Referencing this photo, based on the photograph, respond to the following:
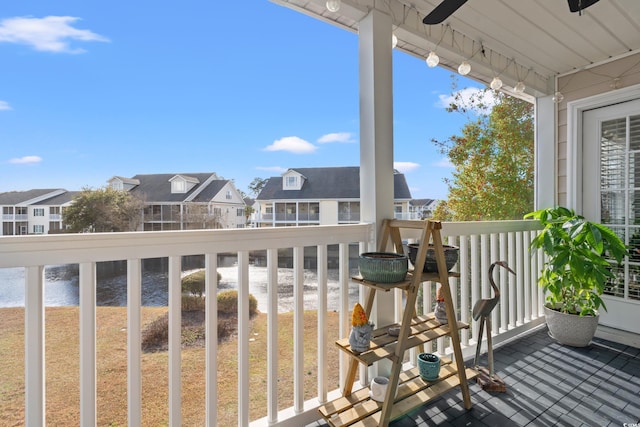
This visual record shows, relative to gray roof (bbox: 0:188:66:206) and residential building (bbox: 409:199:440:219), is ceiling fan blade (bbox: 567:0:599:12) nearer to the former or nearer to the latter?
residential building (bbox: 409:199:440:219)

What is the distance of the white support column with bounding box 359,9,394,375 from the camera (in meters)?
1.85

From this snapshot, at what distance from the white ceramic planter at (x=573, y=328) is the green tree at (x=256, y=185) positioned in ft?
8.31

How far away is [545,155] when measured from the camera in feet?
10.2

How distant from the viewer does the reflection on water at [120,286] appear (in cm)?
112

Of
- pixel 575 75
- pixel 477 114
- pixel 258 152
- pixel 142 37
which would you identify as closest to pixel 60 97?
pixel 142 37

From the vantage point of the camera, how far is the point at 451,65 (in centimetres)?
261

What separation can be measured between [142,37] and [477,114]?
4.42 meters

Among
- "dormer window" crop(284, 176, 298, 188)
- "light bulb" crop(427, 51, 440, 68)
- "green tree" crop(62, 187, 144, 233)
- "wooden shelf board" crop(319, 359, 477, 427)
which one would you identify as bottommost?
"wooden shelf board" crop(319, 359, 477, 427)

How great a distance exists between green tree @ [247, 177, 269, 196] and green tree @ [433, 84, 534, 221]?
10.3ft

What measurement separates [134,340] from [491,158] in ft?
15.1

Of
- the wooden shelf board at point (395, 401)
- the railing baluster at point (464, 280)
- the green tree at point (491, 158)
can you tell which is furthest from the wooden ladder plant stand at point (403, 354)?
the green tree at point (491, 158)

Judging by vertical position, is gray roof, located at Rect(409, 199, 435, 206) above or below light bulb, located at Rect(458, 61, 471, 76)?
below

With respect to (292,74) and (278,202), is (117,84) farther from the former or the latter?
(292,74)

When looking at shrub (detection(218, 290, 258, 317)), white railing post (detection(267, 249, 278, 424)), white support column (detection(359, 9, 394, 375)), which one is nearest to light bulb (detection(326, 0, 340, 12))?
white support column (detection(359, 9, 394, 375))
